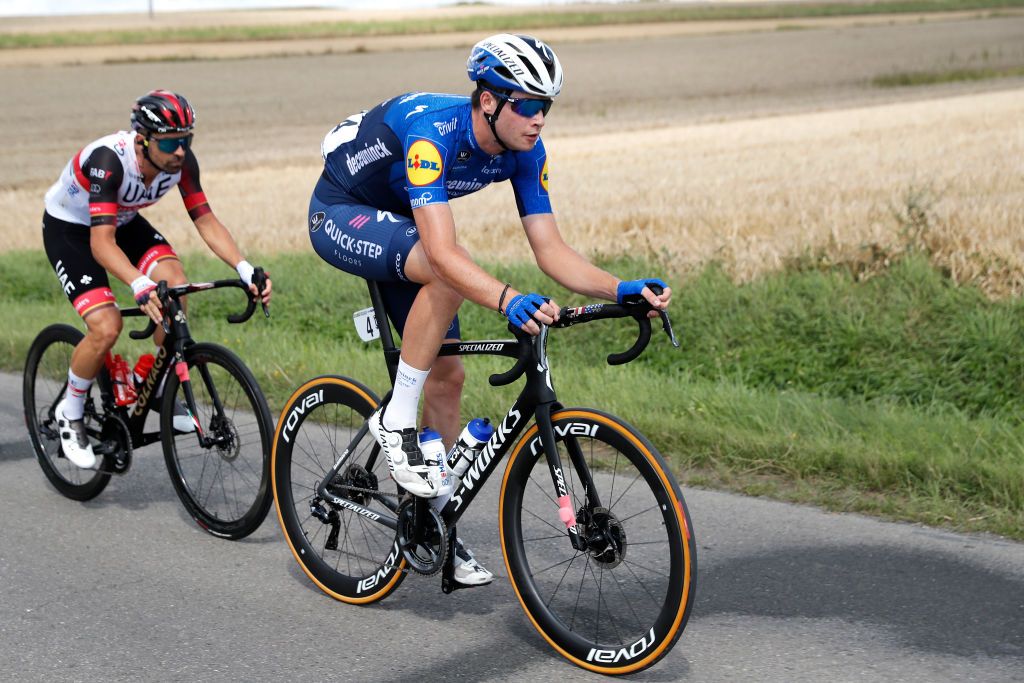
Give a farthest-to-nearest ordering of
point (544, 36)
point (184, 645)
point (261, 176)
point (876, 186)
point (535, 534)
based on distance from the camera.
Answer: point (544, 36) < point (261, 176) < point (876, 186) < point (535, 534) < point (184, 645)

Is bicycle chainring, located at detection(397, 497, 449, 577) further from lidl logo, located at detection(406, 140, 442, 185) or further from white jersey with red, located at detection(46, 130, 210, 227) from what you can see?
white jersey with red, located at detection(46, 130, 210, 227)

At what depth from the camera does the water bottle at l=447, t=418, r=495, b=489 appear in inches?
166

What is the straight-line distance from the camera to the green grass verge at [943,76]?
3931 centimetres

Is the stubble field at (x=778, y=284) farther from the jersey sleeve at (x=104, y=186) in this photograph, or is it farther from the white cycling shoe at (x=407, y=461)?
the jersey sleeve at (x=104, y=186)

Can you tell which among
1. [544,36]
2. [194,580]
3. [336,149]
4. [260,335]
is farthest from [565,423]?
[544,36]

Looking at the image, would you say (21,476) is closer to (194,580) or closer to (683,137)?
(194,580)

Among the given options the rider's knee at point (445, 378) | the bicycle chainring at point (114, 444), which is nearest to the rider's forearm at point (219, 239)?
the bicycle chainring at point (114, 444)

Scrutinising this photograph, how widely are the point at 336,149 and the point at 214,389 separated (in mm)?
1404

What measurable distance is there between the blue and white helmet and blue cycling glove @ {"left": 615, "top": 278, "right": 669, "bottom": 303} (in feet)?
2.25

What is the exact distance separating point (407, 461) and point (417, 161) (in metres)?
1.07

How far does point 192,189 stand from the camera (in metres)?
5.89

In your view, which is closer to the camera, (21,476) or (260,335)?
(21,476)

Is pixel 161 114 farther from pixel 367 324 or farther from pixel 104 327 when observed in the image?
pixel 367 324

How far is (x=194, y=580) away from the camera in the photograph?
4.97m
